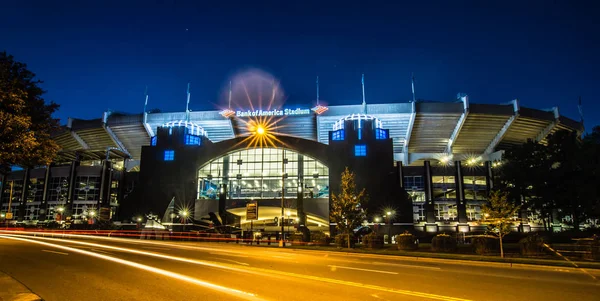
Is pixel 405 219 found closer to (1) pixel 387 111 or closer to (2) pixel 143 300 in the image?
(1) pixel 387 111

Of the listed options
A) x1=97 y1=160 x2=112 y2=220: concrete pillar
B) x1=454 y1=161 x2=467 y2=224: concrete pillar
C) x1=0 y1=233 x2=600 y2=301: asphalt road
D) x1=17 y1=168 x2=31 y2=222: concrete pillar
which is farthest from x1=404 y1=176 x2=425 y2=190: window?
x1=17 y1=168 x2=31 y2=222: concrete pillar

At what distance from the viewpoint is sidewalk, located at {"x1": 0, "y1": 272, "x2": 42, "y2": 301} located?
7107mm

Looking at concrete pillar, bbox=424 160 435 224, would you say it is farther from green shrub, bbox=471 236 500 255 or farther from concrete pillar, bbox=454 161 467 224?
green shrub, bbox=471 236 500 255

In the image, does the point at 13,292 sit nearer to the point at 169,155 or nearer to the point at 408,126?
the point at 169,155

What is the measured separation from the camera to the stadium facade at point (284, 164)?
51344 millimetres

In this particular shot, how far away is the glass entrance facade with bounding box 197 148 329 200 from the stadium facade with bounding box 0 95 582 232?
0.16m

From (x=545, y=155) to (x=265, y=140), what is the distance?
36.3m

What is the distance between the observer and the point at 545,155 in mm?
37125

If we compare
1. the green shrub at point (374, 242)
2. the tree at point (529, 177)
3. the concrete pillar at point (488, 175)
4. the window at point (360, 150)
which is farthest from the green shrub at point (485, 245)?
A: the concrete pillar at point (488, 175)

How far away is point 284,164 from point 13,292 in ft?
155

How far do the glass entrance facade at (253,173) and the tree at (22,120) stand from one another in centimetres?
4434

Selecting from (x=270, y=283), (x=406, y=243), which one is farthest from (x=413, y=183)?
(x=270, y=283)

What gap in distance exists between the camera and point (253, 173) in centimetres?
5888

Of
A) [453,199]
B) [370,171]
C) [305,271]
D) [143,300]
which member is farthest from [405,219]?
[143,300]
